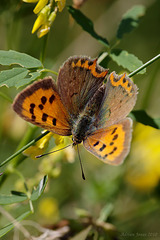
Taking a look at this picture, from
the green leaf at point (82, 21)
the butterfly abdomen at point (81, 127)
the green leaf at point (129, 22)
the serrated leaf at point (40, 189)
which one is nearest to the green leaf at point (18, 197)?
the serrated leaf at point (40, 189)

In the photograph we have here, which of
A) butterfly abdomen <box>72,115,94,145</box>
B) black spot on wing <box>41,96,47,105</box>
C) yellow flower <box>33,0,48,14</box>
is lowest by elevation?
butterfly abdomen <box>72,115,94,145</box>

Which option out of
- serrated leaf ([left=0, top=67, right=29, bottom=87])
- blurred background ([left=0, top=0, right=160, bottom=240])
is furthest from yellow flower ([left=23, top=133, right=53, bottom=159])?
blurred background ([left=0, top=0, right=160, bottom=240])

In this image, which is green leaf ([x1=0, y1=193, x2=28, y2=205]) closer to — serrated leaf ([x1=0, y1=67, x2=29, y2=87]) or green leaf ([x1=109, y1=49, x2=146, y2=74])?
serrated leaf ([x1=0, y1=67, x2=29, y2=87])

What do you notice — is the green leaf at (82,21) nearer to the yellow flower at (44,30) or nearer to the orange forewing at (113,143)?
the yellow flower at (44,30)

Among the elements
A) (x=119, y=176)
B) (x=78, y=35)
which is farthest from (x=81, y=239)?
(x=78, y=35)

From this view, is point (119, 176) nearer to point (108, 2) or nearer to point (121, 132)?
point (121, 132)
